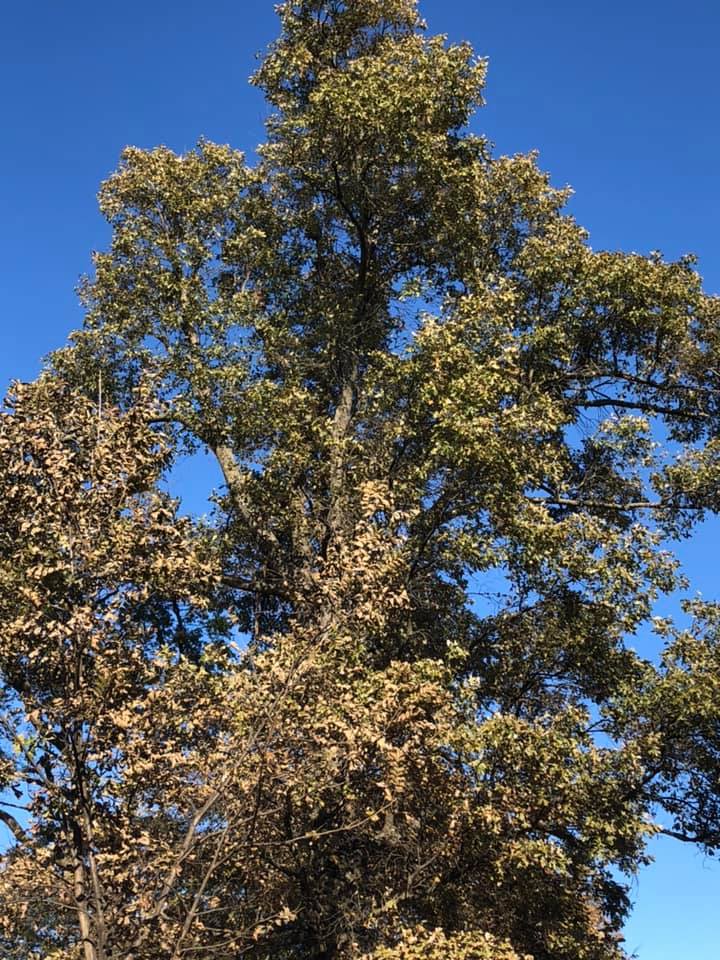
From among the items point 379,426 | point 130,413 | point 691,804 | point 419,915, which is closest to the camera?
point 130,413

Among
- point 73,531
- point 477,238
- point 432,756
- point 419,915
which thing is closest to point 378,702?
point 432,756

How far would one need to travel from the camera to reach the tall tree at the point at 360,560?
1026cm

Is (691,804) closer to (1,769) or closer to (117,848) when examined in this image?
(117,848)

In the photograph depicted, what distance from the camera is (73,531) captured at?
10125mm

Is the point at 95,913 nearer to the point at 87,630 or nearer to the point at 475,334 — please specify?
the point at 87,630

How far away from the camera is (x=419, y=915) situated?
15.4 meters

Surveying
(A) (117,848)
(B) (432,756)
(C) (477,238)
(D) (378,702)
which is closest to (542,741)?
(B) (432,756)

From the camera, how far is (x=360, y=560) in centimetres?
1152

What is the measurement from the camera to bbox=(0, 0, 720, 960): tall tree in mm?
10258

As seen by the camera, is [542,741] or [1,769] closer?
[1,769]

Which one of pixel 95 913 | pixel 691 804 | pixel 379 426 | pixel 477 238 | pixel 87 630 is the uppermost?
pixel 477 238

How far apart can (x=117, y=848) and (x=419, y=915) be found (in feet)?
23.9

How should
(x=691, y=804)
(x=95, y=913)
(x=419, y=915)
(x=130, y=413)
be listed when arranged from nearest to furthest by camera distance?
(x=95, y=913)
(x=130, y=413)
(x=419, y=915)
(x=691, y=804)

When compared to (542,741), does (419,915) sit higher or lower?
lower
